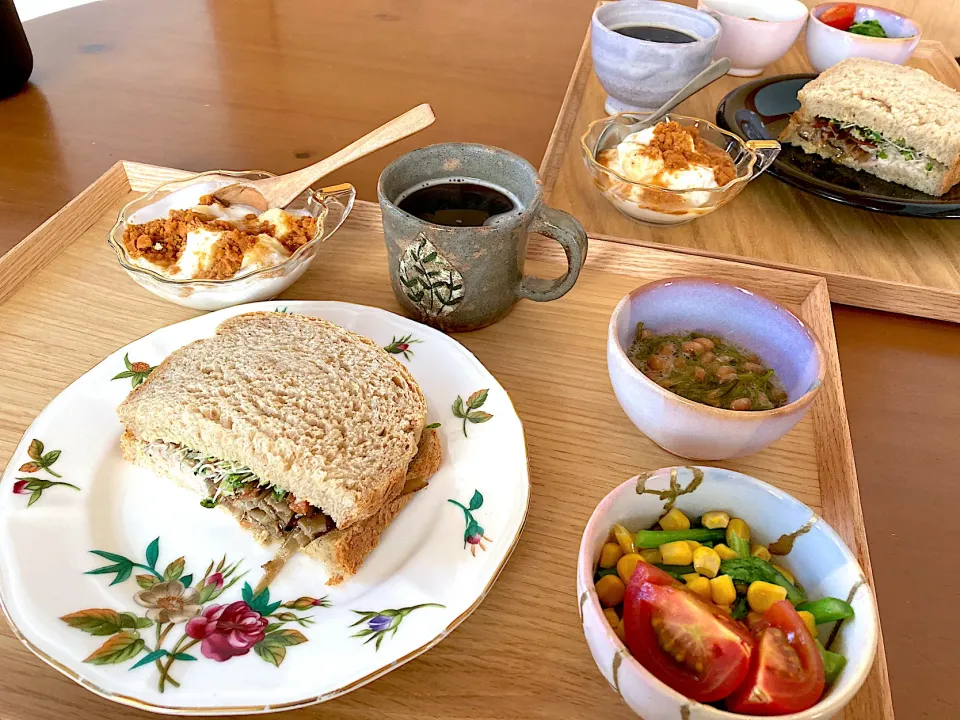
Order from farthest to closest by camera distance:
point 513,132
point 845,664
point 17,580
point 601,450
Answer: point 513,132, point 601,450, point 17,580, point 845,664

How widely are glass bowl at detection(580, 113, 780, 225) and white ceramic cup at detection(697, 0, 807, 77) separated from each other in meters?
0.49

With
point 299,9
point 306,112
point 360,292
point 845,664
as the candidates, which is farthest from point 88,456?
point 299,9

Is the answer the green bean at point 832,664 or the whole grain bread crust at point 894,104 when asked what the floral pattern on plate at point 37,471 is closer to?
the green bean at point 832,664

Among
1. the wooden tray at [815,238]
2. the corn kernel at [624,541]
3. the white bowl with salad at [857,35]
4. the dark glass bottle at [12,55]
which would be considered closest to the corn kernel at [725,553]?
the corn kernel at [624,541]

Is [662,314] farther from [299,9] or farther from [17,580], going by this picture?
[299,9]

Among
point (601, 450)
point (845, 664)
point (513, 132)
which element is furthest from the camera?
point (513, 132)

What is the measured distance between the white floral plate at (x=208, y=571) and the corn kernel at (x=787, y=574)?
33 centimetres

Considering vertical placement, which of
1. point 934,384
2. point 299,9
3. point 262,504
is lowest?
point 934,384

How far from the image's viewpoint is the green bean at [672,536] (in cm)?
84

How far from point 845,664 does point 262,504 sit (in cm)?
78

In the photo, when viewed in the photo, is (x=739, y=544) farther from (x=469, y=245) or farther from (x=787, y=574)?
(x=469, y=245)

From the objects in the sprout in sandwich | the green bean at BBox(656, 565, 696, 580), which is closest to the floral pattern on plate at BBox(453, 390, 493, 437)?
the sprout in sandwich

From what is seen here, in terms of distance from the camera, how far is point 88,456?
1020mm

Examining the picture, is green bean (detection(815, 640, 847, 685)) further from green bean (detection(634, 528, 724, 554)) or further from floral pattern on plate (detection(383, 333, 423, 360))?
floral pattern on plate (detection(383, 333, 423, 360))
